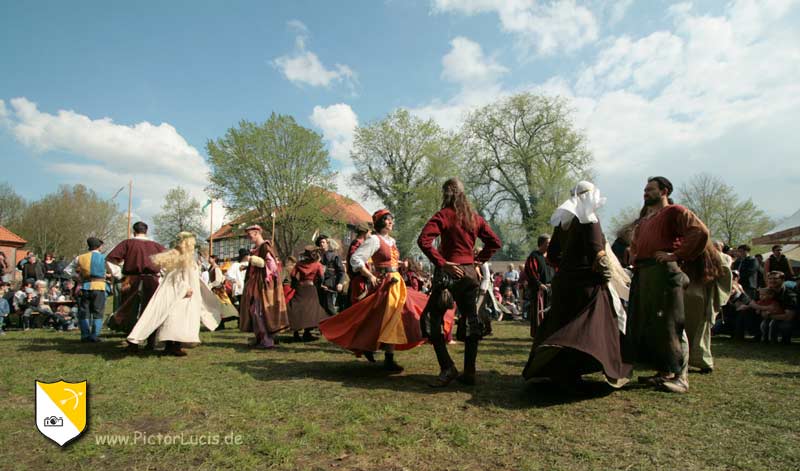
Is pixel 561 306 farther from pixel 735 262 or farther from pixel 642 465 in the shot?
pixel 735 262

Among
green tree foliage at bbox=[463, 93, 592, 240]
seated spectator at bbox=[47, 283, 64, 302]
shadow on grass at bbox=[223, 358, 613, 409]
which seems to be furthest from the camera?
green tree foliage at bbox=[463, 93, 592, 240]

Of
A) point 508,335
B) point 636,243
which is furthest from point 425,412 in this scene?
point 508,335

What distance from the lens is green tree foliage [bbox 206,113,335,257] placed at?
36812mm

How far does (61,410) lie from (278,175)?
116 feet

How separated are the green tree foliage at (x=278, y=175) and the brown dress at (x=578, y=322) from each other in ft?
115

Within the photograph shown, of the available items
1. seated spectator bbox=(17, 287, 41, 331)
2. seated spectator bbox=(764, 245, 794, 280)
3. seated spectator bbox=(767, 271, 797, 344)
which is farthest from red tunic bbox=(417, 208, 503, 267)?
seated spectator bbox=(17, 287, 41, 331)

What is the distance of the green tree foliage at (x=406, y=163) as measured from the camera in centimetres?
3894

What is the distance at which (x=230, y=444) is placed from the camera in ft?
10.7

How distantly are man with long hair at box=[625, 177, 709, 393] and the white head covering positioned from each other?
2.61ft

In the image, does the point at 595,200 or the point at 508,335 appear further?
the point at 508,335

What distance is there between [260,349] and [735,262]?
10.5 metres

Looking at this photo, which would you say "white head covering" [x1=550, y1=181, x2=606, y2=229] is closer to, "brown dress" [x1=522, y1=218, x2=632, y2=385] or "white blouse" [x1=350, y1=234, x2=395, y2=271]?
"brown dress" [x1=522, y1=218, x2=632, y2=385]

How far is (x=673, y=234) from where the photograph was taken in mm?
4598

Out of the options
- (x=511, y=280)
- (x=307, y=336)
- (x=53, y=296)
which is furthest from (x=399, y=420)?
(x=511, y=280)
